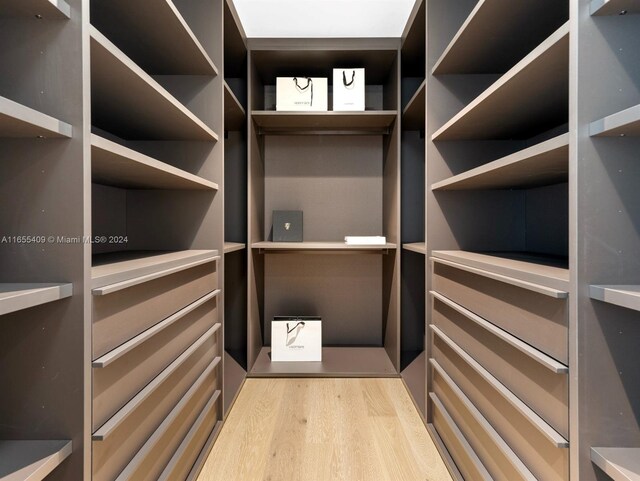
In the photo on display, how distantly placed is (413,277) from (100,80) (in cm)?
203

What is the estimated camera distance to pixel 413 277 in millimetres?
2566

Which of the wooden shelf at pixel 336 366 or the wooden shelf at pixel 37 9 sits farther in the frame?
the wooden shelf at pixel 336 366

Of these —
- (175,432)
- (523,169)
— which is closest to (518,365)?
(523,169)

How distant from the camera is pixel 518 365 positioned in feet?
3.32

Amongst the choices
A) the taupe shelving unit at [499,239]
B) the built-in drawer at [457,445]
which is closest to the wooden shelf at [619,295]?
the taupe shelving unit at [499,239]

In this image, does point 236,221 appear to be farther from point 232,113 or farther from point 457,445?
point 457,445

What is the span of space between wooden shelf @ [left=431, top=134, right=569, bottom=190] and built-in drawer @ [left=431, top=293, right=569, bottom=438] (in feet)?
1.48

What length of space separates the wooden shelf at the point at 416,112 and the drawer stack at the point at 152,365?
4.03 feet

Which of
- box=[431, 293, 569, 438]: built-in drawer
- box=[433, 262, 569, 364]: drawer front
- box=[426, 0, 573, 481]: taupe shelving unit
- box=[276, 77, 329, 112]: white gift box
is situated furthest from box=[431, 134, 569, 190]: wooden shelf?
box=[276, 77, 329, 112]: white gift box

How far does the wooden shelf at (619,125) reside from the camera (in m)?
0.65

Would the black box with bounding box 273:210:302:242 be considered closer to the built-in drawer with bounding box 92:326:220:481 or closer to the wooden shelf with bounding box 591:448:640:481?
the built-in drawer with bounding box 92:326:220:481

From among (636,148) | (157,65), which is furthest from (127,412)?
(157,65)

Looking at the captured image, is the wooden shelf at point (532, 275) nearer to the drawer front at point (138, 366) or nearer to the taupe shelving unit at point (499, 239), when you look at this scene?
the taupe shelving unit at point (499, 239)

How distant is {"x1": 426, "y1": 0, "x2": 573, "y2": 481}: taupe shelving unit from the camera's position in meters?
0.89
